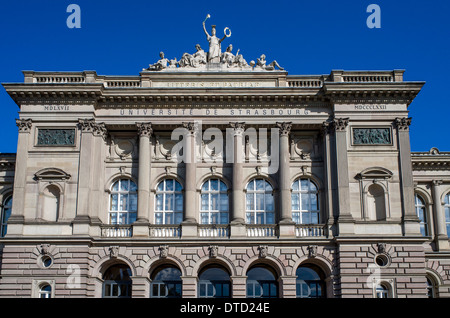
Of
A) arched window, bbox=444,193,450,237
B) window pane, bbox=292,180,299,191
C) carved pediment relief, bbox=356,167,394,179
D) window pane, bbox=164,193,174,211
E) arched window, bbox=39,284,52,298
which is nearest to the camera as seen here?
arched window, bbox=39,284,52,298

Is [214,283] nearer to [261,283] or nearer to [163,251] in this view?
[261,283]

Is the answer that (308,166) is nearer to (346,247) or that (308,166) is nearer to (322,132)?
(322,132)

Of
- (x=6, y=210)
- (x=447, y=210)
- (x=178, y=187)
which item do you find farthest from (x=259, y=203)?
(x=6, y=210)

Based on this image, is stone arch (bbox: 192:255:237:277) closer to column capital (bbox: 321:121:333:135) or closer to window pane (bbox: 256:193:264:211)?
window pane (bbox: 256:193:264:211)

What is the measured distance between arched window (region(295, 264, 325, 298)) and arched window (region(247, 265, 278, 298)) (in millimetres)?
1536

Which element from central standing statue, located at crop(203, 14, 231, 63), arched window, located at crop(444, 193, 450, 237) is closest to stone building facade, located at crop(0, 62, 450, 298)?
central standing statue, located at crop(203, 14, 231, 63)

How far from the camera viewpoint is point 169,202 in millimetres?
43562

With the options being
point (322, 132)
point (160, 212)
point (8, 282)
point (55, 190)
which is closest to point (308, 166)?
point (322, 132)

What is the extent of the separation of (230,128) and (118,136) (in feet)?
24.8

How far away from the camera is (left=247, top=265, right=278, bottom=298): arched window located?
1644 inches

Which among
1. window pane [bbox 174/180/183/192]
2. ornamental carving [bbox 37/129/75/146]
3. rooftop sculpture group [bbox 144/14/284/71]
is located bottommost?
A: window pane [bbox 174/180/183/192]

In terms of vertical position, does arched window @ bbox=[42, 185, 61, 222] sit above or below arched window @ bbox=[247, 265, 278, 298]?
above

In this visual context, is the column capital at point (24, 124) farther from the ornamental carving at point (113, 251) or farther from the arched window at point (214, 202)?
the arched window at point (214, 202)

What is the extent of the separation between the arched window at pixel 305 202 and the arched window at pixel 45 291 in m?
15.8
